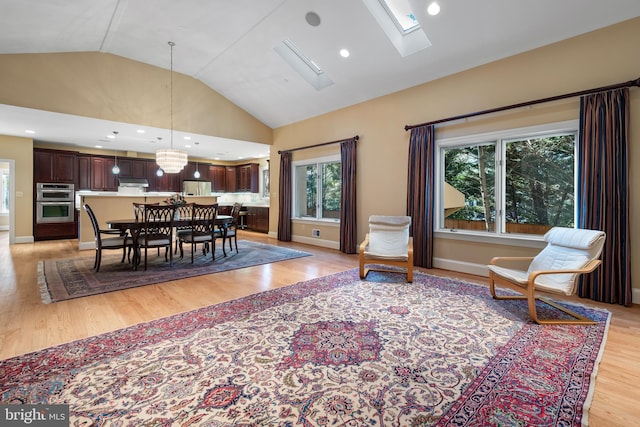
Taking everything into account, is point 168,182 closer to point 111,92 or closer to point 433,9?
point 111,92

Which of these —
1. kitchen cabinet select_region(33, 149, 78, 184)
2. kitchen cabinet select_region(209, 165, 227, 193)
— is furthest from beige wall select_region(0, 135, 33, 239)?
kitchen cabinet select_region(209, 165, 227, 193)

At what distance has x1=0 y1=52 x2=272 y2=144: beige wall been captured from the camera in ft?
15.8

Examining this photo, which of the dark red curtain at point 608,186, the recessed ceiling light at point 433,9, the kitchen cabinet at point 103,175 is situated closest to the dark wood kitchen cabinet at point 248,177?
the kitchen cabinet at point 103,175

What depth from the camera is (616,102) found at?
3.18m

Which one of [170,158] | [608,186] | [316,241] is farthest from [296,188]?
[608,186]

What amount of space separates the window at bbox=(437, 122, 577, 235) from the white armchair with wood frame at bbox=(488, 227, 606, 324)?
0.83 meters

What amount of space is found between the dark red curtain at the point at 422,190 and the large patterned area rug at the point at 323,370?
1.86 m

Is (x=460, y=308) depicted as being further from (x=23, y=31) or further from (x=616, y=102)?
(x=23, y=31)

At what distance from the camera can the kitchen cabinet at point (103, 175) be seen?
847 cm

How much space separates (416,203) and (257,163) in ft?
23.5

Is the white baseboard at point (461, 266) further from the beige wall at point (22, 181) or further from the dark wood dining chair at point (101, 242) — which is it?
the beige wall at point (22, 181)

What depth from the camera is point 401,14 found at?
432 cm

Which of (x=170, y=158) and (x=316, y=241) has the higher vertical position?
(x=170, y=158)

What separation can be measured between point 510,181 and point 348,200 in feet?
9.26
